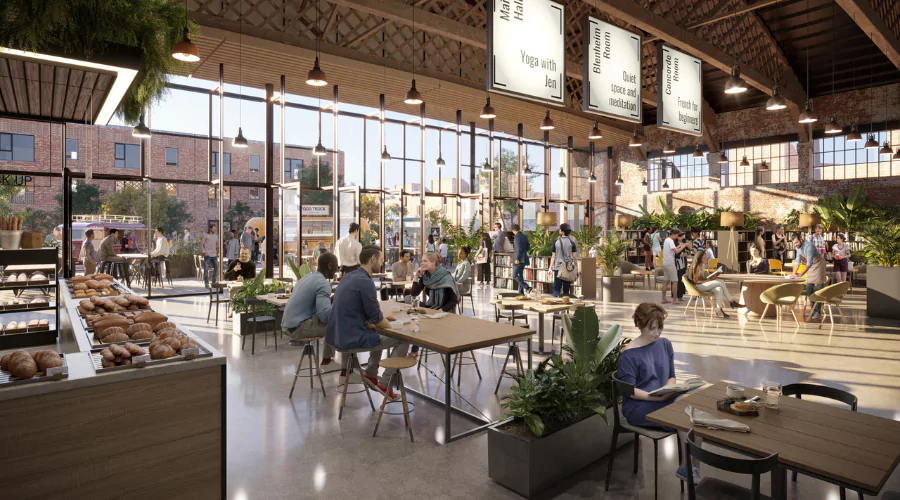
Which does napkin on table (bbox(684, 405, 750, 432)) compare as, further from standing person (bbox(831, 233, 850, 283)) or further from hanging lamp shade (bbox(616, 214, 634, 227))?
hanging lamp shade (bbox(616, 214, 634, 227))

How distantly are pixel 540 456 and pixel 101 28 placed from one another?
336 cm

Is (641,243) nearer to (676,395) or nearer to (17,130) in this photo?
(676,395)

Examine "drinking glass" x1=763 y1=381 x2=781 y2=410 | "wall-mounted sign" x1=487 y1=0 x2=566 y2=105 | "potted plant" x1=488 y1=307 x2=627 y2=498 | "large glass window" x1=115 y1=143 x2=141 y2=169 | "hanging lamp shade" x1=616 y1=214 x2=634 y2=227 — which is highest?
"large glass window" x1=115 y1=143 x2=141 y2=169

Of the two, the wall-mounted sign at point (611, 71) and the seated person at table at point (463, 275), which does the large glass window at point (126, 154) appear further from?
the wall-mounted sign at point (611, 71)

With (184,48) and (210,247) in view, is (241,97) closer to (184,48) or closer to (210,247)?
(210,247)

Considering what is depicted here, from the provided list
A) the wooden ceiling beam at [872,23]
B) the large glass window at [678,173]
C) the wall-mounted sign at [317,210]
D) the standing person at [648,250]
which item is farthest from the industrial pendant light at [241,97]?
the large glass window at [678,173]

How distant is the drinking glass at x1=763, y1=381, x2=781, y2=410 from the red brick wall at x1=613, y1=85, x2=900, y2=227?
16363 millimetres

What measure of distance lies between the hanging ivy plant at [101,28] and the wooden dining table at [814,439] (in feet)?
11.0

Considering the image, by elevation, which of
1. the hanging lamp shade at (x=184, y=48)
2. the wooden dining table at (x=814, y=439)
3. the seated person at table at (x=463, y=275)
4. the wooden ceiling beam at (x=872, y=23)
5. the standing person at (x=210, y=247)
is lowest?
the wooden dining table at (x=814, y=439)

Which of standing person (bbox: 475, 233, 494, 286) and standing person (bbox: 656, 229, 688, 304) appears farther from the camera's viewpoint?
standing person (bbox: 475, 233, 494, 286)

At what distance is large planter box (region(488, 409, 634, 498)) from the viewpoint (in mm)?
3102

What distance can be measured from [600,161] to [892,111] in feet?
31.1

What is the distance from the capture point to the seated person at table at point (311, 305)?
202 inches

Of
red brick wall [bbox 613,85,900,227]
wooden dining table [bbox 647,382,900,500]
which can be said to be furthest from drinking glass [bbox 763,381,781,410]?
red brick wall [bbox 613,85,900,227]
